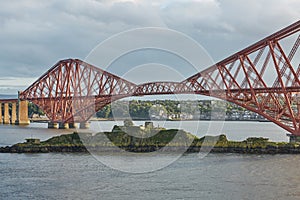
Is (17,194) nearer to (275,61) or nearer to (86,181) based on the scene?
(86,181)

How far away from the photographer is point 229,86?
62.6m

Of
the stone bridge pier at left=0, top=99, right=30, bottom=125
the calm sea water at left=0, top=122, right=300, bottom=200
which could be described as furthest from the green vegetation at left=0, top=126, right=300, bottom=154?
the stone bridge pier at left=0, top=99, right=30, bottom=125

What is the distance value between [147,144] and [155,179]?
17.3 m

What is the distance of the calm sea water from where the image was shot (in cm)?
2878

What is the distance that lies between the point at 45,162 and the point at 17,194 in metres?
13.2

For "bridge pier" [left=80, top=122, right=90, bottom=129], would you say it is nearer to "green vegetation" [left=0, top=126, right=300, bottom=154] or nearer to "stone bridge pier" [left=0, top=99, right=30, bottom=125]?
"stone bridge pier" [left=0, top=99, right=30, bottom=125]

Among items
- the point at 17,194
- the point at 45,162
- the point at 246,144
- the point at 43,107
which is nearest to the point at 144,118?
the point at 43,107

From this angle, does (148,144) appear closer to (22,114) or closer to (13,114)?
(22,114)

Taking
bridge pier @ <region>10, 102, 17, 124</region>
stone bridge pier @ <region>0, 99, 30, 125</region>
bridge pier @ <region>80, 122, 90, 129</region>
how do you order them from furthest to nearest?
bridge pier @ <region>10, 102, 17, 124</region> < stone bridge pier @ <region>0, 99, 30, 125</region> < bridge pier @ <region>80, 122, 90, 129</region>

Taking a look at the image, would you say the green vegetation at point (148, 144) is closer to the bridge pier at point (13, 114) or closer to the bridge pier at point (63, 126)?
the bridge pier at point (63, 126)

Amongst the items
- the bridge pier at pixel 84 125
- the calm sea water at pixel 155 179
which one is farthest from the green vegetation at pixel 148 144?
the bridge pier at pixel 84 125

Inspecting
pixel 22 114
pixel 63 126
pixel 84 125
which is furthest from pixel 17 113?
pixel 84 125

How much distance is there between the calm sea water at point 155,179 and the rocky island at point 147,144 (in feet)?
14.4

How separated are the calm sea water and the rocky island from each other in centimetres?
438
